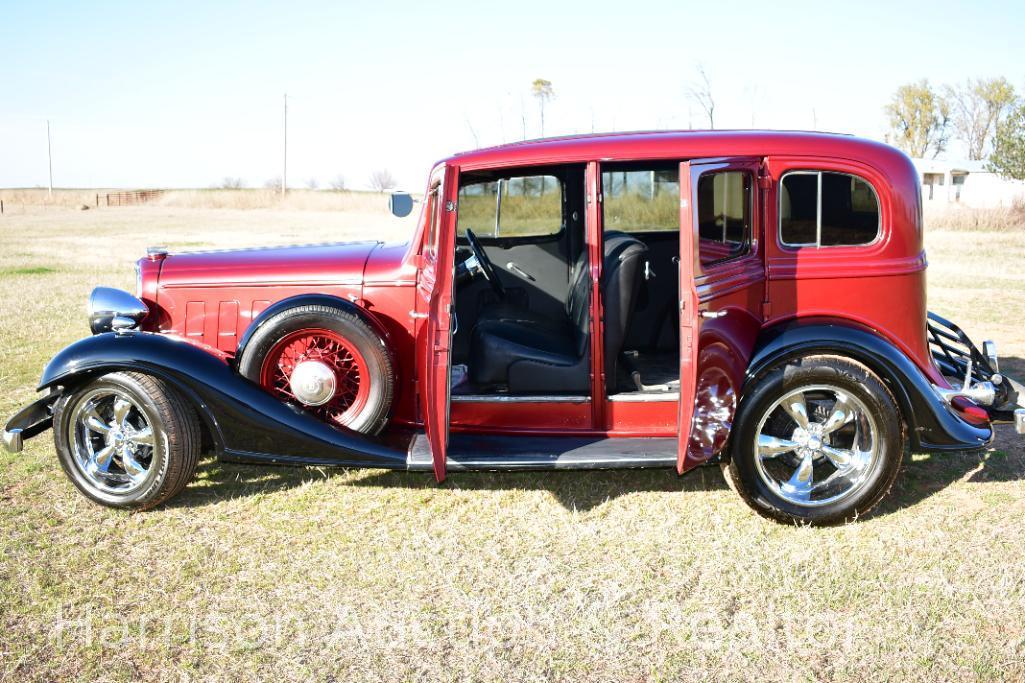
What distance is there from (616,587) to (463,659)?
80cm

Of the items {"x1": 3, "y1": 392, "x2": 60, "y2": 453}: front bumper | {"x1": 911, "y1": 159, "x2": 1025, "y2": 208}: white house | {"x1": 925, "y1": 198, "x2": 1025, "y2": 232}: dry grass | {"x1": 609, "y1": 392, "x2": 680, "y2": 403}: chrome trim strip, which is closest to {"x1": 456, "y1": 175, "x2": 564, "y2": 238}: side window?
{"x1": 609, "y1": 392, "x2": 680, "y2": 403}: chrome trim strip

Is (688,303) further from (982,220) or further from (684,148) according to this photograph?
(982,220)

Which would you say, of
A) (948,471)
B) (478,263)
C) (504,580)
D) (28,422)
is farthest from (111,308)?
(948,471)

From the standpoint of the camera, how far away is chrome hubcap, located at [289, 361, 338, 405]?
169 inches

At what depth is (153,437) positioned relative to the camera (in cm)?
412

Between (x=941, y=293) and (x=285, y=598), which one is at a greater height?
(x=941, y=293)

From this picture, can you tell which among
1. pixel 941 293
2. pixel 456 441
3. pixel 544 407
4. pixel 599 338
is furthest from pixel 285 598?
pixel 941 293

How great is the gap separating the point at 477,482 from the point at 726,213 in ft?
6.68

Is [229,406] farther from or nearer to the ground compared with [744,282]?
nearer to the ground

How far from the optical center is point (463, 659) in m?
2.97

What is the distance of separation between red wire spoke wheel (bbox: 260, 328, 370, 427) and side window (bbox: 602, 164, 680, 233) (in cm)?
165

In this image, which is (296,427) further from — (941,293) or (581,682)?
(941,293)

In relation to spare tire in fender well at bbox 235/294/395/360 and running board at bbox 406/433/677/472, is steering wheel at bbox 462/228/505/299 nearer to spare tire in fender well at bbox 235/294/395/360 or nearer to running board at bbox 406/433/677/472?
spare tire in fender well at bbox 235/294/395/360

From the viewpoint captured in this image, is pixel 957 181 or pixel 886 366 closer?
pixel 886 366
